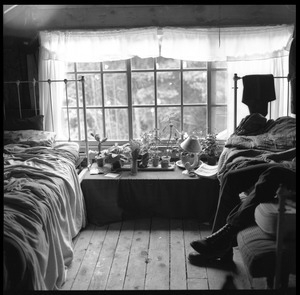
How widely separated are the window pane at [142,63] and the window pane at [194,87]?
0.37m

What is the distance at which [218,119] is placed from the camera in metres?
4.06

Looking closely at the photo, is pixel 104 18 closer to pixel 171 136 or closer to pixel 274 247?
pixel 171 136

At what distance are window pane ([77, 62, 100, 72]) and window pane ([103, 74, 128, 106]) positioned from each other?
133 mm

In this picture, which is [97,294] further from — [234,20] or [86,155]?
[234,20]

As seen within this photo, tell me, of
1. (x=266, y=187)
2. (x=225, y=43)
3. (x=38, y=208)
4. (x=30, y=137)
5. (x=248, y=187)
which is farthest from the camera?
(x=225, y=43)

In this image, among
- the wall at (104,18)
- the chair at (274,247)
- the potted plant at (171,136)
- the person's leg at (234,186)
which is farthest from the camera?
the potted plant at (171,136)

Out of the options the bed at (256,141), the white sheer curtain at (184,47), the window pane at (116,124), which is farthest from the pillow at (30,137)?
the bed at (256,141)

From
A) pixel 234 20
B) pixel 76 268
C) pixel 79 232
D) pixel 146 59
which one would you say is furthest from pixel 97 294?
pixel 234 20

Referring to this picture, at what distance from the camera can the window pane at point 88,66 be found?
13.3 feet

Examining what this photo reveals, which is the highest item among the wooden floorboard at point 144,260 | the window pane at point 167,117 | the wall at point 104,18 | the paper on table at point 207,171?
the wall at point 104,18

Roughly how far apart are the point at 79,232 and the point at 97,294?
1.11m

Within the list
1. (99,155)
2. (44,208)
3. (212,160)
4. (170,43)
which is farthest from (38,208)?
(170,43)

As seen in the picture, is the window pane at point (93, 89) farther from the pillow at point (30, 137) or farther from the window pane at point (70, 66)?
the pillow at point (30, 137)

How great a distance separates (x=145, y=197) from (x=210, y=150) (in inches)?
32.4
